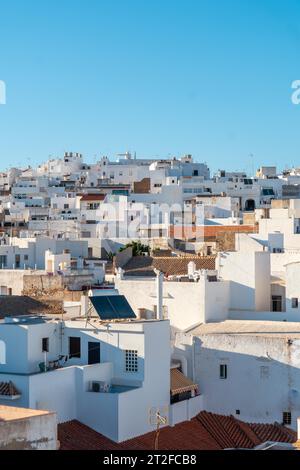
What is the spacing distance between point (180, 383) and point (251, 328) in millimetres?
2159

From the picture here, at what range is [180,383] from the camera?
65.1 feet

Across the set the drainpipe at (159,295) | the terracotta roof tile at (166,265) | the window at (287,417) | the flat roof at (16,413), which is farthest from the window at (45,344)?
the terracotta roof tile at (166,265)

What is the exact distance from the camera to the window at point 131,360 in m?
18.4

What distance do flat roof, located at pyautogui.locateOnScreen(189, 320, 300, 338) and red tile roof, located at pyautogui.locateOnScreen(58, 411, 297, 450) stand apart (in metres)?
1.63

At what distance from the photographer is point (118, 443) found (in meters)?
17.5

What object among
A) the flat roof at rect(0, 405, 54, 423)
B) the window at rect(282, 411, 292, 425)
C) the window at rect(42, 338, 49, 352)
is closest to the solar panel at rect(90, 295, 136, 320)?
the window at rect(42, 338, 49, 352)

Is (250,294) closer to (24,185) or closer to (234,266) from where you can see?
Result: (234,266)

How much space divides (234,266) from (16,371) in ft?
21.9

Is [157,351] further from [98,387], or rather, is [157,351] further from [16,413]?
[16,413]

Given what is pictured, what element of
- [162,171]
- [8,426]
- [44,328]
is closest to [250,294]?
[44,328]

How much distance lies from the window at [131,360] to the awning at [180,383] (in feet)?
3.80

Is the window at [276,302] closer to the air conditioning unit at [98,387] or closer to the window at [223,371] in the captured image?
the window at [223,371]

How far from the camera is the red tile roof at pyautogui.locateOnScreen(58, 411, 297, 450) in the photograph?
1716cm

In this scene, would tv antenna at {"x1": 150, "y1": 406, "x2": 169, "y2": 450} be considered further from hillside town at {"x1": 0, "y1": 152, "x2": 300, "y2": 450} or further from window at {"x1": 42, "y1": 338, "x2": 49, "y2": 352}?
window at {"x1": 42, "y1": 338, "x2": 49, "y2": 352}
